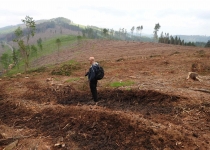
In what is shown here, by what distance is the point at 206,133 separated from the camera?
6.12 m

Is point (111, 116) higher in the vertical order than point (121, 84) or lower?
lower

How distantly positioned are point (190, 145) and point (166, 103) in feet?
9.99

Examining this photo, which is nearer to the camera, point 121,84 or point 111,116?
point 111,116

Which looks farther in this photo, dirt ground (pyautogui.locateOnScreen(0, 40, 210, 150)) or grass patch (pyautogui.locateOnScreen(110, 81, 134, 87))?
grass patch (pyautogui.locateOnScreen(110, 81, 134, 87))

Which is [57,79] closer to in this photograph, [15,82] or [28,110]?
[15,82]

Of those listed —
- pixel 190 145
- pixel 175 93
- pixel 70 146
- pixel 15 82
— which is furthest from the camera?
pixel 15 82

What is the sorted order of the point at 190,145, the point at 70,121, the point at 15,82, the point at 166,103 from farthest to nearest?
the point at 15,82
the point at 166,103
the point at 70,121
the point at 190,145

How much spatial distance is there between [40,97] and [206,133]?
829cm

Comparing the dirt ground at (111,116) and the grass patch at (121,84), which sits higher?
the grass patch at (121,84)

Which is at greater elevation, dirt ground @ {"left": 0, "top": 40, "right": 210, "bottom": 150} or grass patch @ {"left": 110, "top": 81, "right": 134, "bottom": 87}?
grass patch @ {"left": 110, "top": 81, "right": 134, "bottom": 87}

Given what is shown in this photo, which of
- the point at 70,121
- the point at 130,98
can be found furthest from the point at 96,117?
the point at 130,98

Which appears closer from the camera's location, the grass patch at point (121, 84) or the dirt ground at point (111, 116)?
the dirt ground at point (111, 116)

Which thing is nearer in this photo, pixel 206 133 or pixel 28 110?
pixel 206 133

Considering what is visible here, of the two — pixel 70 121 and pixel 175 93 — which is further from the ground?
pixel 175 93
